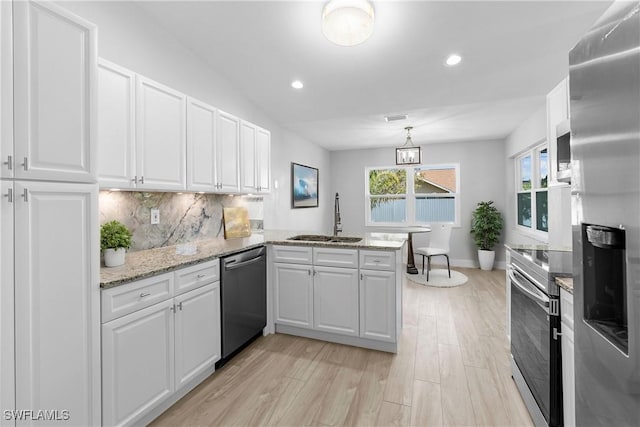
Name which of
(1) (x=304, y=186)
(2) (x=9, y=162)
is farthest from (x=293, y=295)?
(1) (x=304, y=186)

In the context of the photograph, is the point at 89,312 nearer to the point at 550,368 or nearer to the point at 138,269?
the point at 138,269

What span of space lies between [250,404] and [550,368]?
169 centimetres

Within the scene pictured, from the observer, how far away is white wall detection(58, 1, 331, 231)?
6.72 ft

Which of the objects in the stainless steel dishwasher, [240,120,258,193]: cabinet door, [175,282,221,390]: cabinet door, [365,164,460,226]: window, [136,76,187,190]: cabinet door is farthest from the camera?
[365,164,460,226]: window

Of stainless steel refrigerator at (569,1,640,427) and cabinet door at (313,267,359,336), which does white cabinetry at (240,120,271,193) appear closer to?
cabinet door at (313,267,359,336)

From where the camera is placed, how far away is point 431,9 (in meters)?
2.10

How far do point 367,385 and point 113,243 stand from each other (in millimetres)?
1914

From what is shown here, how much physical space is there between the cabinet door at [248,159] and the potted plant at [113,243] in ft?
4.28

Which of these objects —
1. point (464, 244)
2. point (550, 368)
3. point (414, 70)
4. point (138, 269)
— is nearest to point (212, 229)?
point (138, 269)

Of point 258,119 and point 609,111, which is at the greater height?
point 258,119

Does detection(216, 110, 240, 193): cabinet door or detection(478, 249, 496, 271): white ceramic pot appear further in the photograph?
detection(478, 249, 496, 271): white ceramic pot

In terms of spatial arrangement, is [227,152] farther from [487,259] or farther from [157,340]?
[487,259]

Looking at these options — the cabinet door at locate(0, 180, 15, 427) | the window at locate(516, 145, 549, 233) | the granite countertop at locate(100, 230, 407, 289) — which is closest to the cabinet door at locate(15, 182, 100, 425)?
the cabinet door at locate(0, 180, 15, 427)

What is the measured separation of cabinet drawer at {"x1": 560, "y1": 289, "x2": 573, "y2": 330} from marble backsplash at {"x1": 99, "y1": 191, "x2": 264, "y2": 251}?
2757mm
